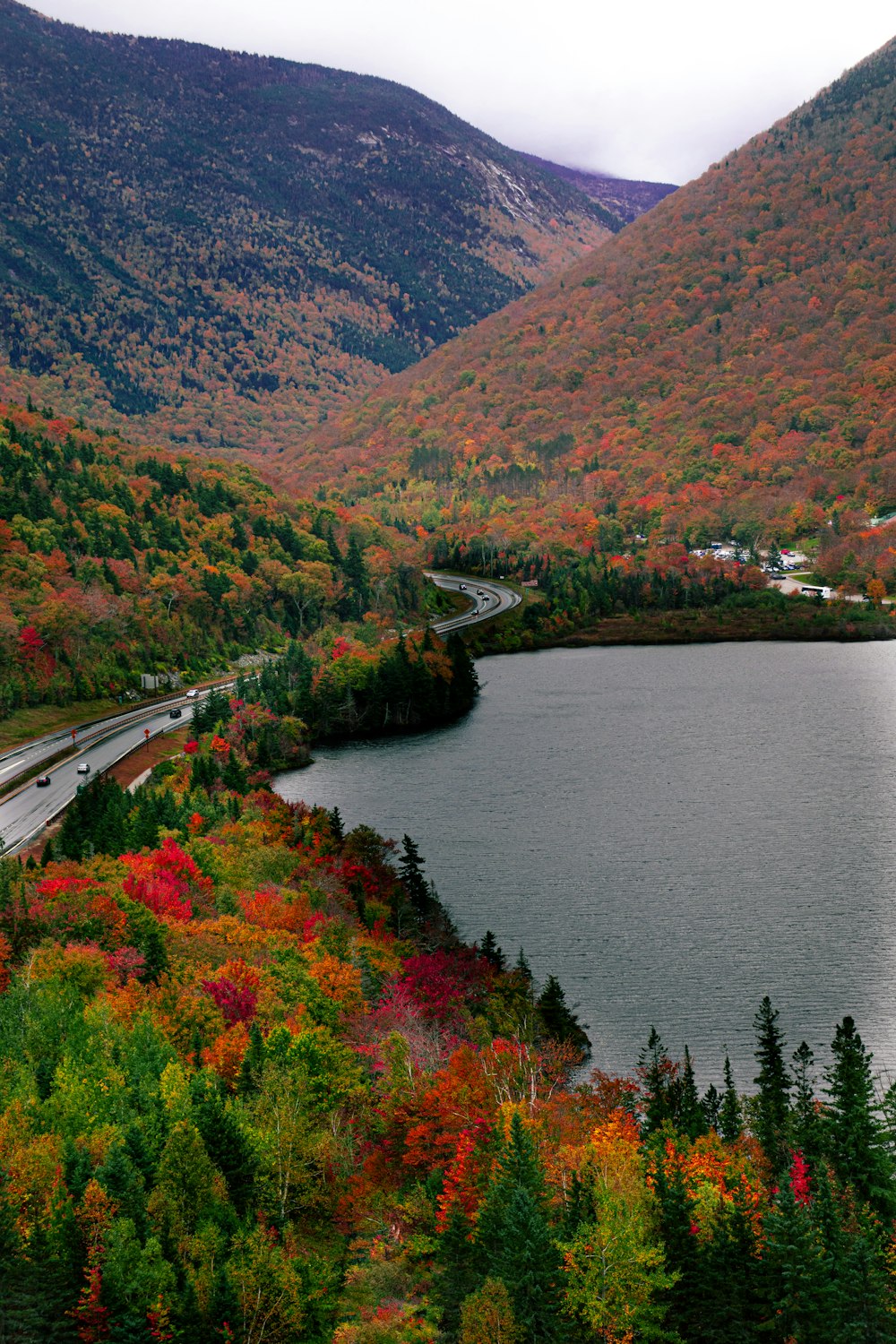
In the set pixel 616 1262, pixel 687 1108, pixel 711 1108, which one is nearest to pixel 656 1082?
pixel 711 1108

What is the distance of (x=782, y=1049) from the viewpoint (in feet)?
187

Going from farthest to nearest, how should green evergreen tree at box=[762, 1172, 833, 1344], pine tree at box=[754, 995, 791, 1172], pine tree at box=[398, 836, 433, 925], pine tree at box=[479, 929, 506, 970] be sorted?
1. pine tree at box=[398, 836, 433, 925]
2. pine tree at box=[479, 929, 506, 970]
3. pine tree at box=[754, 995, 791, 1172]
4. green evergreen tree at box=[762, 1172, 833, 1344]

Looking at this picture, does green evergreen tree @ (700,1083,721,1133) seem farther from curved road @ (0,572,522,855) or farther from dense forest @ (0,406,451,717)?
dense forest @ (0,406,451,717)

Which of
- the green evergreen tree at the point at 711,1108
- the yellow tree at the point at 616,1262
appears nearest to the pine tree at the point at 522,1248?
the yellow tree at the point at 616,1262

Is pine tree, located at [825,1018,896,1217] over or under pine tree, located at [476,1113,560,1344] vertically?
under

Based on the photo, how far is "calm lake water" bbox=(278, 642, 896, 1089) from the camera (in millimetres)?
63562

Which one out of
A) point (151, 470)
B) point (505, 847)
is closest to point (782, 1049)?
point (505, 847)

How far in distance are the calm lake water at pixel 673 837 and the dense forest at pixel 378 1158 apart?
5.65 meters

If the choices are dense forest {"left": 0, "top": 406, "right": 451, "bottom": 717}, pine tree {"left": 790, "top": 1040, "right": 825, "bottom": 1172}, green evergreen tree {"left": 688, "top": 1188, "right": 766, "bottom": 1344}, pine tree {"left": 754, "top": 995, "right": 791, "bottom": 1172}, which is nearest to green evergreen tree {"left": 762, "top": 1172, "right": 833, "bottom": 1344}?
green evergreen tree {"left": 688, "top": 1188, "right": 766, "bottom": 1344}

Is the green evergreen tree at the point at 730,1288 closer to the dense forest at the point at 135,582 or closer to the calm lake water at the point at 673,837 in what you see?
the calm lake water at the point at 673,837

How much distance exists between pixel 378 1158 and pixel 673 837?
50693 millimetres

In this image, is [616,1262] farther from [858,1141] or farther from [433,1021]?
[433,1021]

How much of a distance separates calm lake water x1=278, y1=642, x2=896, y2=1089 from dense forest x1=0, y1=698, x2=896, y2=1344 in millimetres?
5646

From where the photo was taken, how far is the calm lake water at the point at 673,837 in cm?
6356
